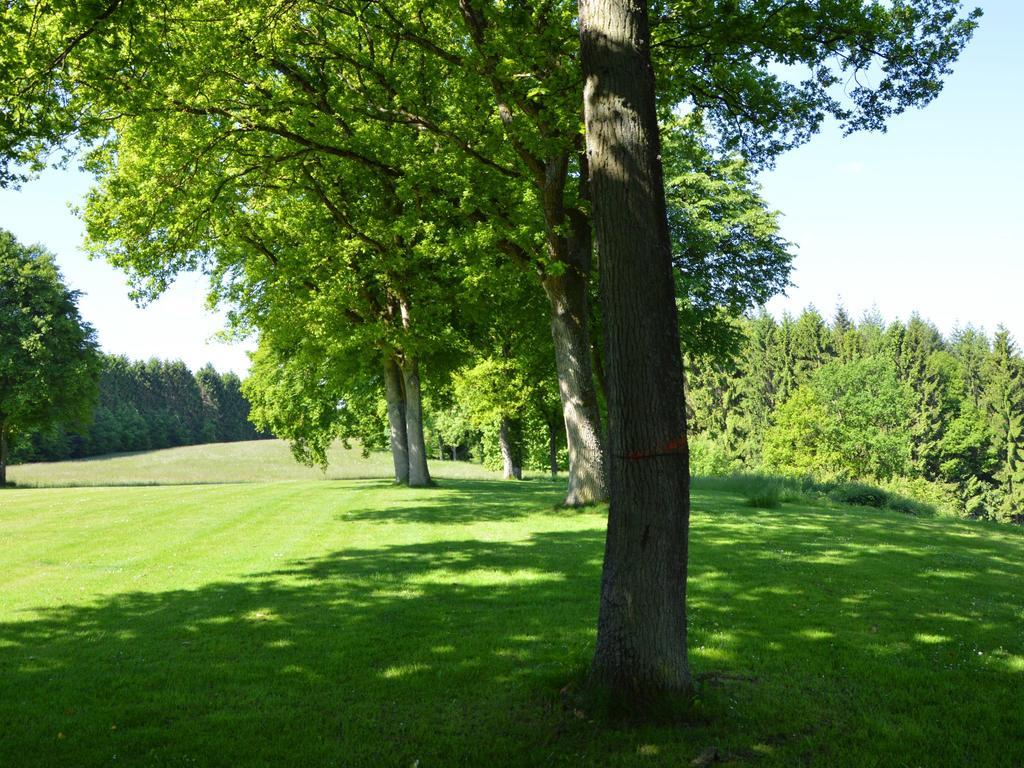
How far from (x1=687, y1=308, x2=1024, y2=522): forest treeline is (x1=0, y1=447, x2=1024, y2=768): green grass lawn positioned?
151 feet

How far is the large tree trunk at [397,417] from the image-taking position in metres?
30.0

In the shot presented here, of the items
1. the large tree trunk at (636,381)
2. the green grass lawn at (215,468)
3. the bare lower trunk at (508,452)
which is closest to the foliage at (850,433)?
the green grass lawn at (215,468)

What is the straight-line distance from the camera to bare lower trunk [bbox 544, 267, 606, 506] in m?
18.1

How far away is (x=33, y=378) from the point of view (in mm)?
40844

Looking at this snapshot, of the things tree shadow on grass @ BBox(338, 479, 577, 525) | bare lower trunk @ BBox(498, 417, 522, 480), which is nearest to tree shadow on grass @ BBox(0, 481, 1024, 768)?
tree shadow on grass @ BBox(338, 479, 577, 525)

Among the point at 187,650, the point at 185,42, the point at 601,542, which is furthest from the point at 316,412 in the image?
the point at 187,650

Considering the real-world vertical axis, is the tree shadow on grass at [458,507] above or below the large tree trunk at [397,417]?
below

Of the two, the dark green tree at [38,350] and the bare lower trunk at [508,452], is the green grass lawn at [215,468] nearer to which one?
the bare lower trunk at [508,452]

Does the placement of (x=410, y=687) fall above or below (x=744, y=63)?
below

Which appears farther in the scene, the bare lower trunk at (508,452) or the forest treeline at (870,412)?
the forest treeline at (870,412)

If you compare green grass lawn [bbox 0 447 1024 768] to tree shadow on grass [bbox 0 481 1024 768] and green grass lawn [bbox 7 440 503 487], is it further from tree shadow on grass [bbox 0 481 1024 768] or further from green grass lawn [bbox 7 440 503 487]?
green grass lawn [bbox 7 440 503 487]

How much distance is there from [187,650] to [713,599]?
19.6 feet

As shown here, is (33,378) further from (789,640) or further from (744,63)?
(789,640)

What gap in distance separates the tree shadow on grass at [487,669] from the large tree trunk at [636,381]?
0.55 m
